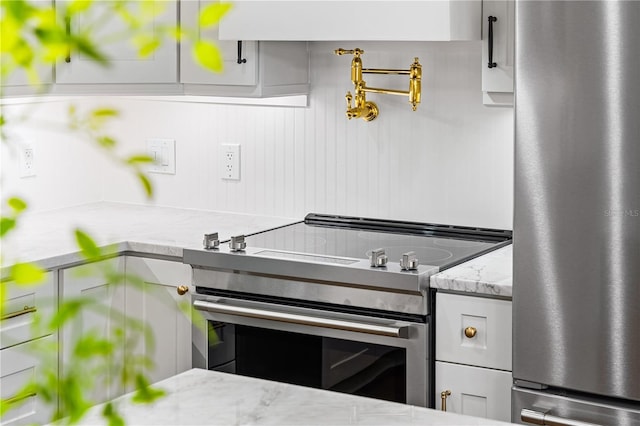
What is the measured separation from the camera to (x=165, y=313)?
2756 mm

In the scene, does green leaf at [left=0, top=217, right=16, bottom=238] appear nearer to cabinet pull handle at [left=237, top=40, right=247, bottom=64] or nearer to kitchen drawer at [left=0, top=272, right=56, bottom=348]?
kitchen drawer at [left=0, top=272, right=56, bottom=348]

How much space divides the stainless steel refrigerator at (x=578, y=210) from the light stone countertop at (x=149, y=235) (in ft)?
0.53

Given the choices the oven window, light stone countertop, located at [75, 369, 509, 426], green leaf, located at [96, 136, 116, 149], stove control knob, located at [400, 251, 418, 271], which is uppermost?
green leaf, located at [96, 136, 116, 149]

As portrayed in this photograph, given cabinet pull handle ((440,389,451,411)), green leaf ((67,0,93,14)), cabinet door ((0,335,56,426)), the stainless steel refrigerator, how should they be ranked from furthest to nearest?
cabinet door ((0,335,56,426))
cabinet pull handle ((440,389,451,411))
the stainless steel refrigerator
green leaf ((67,0,93,14))

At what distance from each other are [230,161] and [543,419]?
1507 millimetres

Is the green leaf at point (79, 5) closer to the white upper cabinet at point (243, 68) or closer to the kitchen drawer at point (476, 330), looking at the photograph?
the kitchen drawer at point (476, 330)

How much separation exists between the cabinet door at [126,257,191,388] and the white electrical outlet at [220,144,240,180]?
58 centimetres

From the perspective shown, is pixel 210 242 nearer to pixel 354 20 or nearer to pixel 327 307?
pixel 327 307

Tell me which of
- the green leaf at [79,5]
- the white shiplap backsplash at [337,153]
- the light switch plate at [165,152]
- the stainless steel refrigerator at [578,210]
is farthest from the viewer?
the light switch plate at [165,152]

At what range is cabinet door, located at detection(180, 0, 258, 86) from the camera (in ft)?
9.09

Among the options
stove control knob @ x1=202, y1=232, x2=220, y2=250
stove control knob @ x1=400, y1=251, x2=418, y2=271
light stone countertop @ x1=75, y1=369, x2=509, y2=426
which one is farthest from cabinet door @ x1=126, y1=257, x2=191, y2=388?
light stone countertop @ x1=75, y1=369, x2=509, y2=426

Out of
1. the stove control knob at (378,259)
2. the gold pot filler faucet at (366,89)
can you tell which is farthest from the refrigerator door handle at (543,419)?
the gold pot filler faucet at (366,89)

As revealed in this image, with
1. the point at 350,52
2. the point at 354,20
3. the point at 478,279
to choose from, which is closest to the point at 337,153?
the point at 350,52

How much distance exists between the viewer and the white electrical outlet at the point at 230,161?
3180mm
